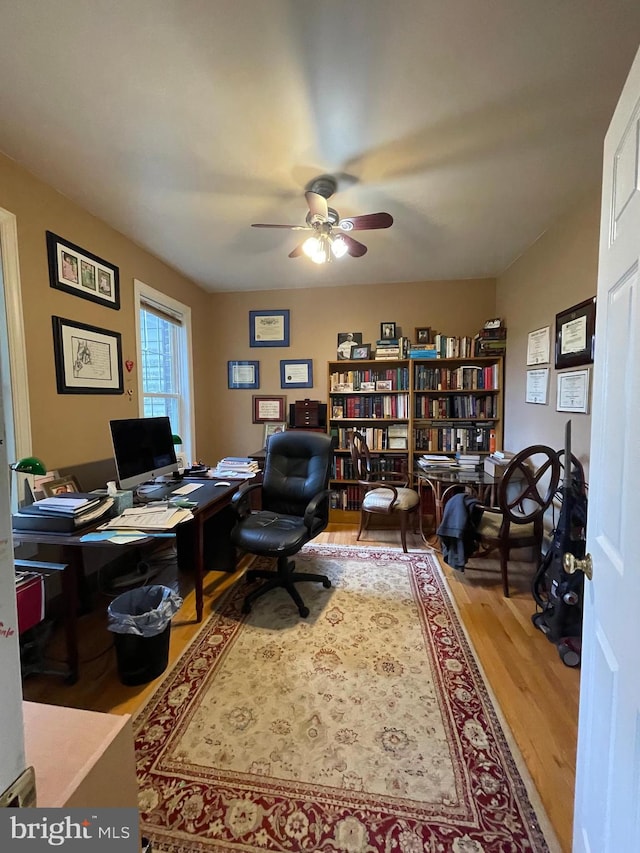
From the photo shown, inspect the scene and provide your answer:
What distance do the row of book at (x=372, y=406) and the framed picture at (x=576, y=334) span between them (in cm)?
143

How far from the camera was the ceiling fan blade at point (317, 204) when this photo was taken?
1769mm

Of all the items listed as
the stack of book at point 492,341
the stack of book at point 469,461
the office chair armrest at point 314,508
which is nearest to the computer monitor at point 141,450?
the office chair armrest at point 314,508

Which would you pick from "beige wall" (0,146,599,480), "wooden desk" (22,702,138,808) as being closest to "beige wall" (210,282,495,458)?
"beige wall" (0,146,599,480)

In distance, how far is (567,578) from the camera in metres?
1.78

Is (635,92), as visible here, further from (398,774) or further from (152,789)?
(152,789)

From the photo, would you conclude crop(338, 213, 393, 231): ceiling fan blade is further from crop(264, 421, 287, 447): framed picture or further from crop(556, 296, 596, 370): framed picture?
crop(264, 421, 287, 447): framed picture

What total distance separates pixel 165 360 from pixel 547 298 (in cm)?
321

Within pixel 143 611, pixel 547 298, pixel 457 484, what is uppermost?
pixel 547 298

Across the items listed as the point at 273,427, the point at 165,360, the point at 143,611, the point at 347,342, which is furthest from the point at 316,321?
the point at 143,611

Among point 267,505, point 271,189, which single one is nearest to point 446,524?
point 267,505

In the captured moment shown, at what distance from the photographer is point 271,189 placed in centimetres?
201

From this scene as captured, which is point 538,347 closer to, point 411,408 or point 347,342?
point 411,408

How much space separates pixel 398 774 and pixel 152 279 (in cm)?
338

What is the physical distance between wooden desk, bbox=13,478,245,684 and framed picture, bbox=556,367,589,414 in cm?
221
